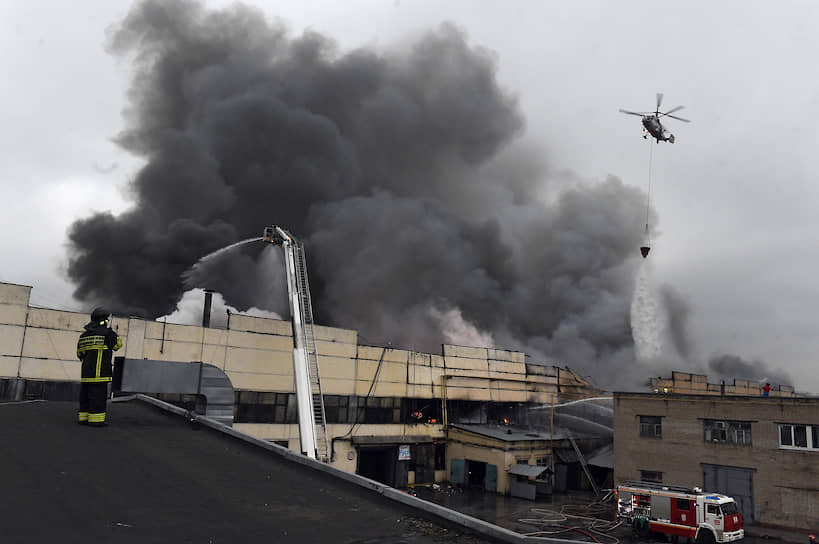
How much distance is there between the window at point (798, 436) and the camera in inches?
931

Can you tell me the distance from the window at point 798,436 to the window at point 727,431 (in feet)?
4.35

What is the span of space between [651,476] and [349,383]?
16.6m

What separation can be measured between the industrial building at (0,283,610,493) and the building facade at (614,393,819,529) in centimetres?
661

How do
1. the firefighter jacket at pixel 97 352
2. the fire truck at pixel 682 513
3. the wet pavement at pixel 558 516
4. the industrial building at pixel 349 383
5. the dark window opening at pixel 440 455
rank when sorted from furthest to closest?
the dark window opening at pixel 440 455, the wet pavement at pixel 558 516, the industrial building at pixel 349 383, the fire truck at pixel 682 513, the firefighter jacket at pixel 97 352

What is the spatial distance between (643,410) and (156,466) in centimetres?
2764

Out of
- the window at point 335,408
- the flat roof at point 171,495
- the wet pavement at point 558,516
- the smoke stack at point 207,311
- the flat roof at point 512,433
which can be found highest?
the smoke stack at point 207,311

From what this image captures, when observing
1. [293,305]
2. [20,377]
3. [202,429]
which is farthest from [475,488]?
[202,429]

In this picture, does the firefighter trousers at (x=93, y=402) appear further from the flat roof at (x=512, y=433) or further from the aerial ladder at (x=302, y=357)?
the flat roof at (x=512, y=433)

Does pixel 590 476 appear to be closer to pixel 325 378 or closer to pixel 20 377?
pixel 325 378

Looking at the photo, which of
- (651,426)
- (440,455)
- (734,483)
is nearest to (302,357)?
(440,455)

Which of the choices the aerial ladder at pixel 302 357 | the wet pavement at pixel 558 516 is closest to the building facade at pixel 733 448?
the wet pavement at pixel 558 516

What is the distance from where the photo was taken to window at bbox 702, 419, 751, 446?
2550cm

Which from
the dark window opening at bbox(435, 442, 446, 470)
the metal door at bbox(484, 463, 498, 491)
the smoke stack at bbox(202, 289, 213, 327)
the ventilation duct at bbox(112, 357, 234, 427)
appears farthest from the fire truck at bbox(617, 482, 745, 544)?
the smoke stack at bbox(202, 289, 213, 327)

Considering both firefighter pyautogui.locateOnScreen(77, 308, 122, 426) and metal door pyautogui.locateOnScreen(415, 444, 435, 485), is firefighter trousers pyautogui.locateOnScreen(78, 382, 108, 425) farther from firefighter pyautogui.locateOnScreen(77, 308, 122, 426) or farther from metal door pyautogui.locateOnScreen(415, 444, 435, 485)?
metal door pyautogui.locateOnScreen(415, 444, 435, 485)
